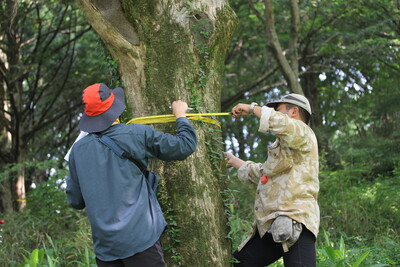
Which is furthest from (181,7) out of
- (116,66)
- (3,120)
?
(3,120)

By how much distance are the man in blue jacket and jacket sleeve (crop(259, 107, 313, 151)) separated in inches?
22.1

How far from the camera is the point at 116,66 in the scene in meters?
4.18

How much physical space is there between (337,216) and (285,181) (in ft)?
15.1

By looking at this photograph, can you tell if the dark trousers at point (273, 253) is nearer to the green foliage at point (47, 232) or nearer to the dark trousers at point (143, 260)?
the dark trousers at point (143, 260)

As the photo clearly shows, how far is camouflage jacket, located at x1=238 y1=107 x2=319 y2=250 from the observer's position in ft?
12.1

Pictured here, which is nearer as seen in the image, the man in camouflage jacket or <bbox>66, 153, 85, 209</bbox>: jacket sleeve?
<bbox>66, 153, 85, 209</bbox>: jacket sleeve

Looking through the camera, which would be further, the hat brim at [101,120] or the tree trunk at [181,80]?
the tree trunk at [181,80]

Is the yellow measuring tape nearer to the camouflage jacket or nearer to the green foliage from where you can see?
the camouflage jacket

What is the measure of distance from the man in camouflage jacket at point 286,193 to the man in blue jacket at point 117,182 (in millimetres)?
735

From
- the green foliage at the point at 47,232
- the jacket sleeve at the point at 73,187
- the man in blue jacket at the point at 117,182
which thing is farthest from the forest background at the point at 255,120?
the jacket sleeve at the point at 73,187

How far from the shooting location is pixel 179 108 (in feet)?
12.2

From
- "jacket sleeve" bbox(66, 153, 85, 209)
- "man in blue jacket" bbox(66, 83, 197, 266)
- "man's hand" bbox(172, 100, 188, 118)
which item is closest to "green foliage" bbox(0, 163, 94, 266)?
"jacket sleeve" bbox(66, 153, 85, 209)

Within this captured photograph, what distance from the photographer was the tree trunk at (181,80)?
384 centimetres

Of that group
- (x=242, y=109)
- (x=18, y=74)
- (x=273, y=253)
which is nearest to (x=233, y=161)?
(x=242, y=109)
